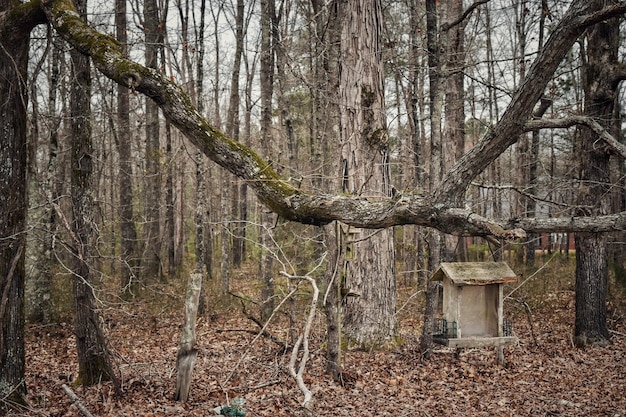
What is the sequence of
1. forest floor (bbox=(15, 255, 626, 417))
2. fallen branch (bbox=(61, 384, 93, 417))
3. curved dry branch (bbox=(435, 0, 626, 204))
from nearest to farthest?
curved dry branch (bbox=(435, 0, 626, 204)) → fallen branch (bbox=(61, 384, 93, 417)) → forest floor (bbox=(15, 255, 626, 417))

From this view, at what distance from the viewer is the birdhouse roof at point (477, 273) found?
22.5ft

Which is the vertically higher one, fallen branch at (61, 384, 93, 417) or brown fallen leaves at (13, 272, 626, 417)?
fallen branch at (61, 384, 93, 417)

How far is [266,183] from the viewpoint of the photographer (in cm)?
428

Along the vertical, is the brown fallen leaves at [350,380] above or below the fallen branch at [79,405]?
below

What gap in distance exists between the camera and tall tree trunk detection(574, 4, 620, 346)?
380 inches

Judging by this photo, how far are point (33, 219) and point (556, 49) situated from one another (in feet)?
33.4

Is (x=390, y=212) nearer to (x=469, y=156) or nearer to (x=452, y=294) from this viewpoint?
(x=469, y=156)

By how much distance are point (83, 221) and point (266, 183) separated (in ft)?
11.5

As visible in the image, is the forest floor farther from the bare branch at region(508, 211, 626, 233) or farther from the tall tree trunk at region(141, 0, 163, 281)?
the tall tree trunk at region(141, 0, 163, 281)

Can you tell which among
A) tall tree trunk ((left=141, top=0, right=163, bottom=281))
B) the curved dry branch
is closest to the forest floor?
the curved dry branch

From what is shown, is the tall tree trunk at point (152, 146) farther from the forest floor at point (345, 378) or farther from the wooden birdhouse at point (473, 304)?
the wooden birdhouse at point (473, 304)

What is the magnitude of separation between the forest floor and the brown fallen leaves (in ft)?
0.05

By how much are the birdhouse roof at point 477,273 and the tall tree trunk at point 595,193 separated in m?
3.56

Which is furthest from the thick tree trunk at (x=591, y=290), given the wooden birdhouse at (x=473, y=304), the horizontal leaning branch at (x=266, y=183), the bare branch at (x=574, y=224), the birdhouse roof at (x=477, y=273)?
the horizontal leaning branch at (x=266, y=183)
